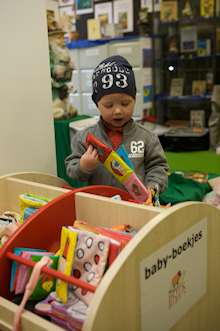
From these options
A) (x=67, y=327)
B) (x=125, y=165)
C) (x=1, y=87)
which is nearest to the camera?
(x=67, y=327)

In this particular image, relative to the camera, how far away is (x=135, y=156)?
1.36 m

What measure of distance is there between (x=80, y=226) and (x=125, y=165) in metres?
0.32

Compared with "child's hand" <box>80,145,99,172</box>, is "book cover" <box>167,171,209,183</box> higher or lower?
lower

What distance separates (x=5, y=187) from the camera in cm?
130

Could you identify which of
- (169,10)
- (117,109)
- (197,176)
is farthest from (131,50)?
(117,109)

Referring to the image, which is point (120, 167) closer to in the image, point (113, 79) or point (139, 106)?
point (113, 79)

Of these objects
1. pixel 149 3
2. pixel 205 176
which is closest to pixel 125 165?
pixel 205 176

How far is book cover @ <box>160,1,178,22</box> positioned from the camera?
205 inches

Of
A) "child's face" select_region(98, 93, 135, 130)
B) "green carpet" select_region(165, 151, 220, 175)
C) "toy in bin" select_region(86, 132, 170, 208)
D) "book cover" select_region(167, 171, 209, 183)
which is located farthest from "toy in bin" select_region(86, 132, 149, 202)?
"green carpet" select_region(165, 151, 220, 175)

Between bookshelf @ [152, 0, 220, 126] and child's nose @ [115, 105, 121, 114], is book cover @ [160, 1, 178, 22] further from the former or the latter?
child's nose @ [115, 105, 121, 114]

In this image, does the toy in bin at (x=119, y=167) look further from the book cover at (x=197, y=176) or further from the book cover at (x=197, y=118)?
the book cover at (x=197, y=118)

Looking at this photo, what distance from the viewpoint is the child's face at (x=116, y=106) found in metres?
1.24

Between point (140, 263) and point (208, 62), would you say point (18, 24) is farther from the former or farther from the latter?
point (208, 62)

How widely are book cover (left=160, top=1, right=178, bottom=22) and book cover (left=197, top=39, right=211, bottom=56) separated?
59 centimetres
